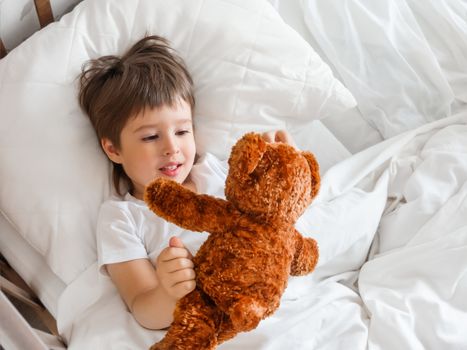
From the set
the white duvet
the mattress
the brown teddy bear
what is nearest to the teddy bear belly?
the brown teddy bear

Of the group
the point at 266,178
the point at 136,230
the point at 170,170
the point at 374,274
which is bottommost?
the point at 374,274

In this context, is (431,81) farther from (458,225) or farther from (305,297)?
(305,297)

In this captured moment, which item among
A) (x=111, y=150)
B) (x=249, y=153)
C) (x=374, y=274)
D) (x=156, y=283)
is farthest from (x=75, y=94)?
(x=374, y=274)

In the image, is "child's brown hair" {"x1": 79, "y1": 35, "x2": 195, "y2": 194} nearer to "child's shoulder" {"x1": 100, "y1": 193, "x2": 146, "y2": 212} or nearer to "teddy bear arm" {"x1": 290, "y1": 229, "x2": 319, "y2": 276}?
"child's shoulder" {"x1": 100, "y1": 193, "x2": 146, "y2": 212}

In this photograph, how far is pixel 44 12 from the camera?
1.22 m

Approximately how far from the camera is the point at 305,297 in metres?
1.05

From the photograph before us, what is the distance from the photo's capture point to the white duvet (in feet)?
3.17

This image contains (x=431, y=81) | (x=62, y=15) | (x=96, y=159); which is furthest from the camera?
(x=431, y=81)

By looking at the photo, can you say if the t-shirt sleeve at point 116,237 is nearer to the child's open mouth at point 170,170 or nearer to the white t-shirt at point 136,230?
the white t-shirt at point 136,230

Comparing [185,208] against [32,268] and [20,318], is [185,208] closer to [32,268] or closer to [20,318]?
[20,318]

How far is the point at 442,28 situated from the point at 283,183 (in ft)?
2.77

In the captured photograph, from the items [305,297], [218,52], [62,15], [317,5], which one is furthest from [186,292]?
[317,5]

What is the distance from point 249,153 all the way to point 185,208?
0.12 m

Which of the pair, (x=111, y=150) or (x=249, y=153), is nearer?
(x=249, y=153)
